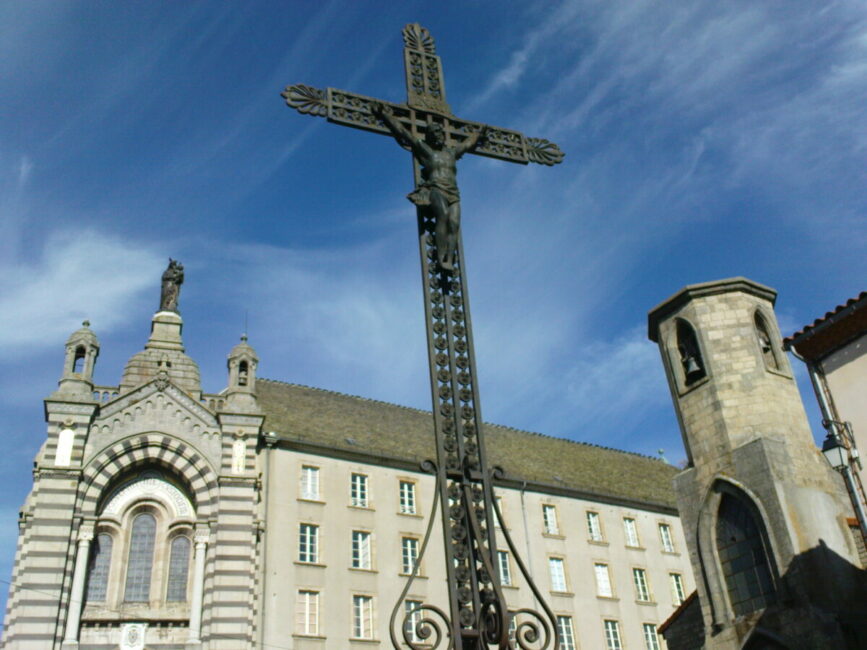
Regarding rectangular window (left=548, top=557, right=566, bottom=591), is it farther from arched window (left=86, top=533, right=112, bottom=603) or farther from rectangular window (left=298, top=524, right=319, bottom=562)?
arched window (left=86, top=533, right=112, bottom=603)

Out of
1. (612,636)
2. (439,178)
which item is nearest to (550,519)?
(612,636)

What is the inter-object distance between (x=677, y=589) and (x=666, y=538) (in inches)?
93.9

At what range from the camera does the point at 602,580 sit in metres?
37.4

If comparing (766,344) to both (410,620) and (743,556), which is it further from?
(410,620)

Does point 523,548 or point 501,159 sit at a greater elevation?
point 523,548

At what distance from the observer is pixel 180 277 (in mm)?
34344

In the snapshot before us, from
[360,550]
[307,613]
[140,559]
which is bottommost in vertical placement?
[307,613]

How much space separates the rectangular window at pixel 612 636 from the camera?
35938mm

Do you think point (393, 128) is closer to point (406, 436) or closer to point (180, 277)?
point (180, 277)

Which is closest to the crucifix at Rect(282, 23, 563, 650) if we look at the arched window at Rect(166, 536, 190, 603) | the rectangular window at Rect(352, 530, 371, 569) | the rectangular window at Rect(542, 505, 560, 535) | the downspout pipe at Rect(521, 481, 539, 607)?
the arched window at Rect(166, 536, 190, 603)

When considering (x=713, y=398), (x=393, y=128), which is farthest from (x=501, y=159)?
(x=713, y=398)

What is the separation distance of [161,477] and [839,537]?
20086 millimetres

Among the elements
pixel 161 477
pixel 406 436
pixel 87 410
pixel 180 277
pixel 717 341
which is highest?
pixel 180 277

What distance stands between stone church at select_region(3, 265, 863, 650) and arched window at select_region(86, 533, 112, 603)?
2.5 inches
